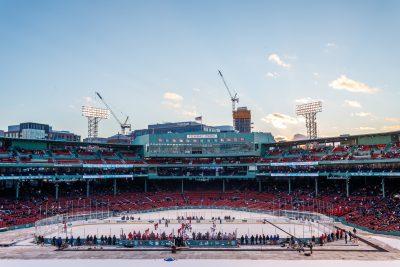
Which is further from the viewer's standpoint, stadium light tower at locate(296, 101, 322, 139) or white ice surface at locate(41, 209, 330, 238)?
stadium light tower at locate(296, 101, 322, 139)

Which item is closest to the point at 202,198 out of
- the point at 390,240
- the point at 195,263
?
the point at 390,240

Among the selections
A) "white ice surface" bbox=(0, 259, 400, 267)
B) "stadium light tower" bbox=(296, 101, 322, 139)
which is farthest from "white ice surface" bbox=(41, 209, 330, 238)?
"stadium light tower" bbox=(296, 101, 322, 139)

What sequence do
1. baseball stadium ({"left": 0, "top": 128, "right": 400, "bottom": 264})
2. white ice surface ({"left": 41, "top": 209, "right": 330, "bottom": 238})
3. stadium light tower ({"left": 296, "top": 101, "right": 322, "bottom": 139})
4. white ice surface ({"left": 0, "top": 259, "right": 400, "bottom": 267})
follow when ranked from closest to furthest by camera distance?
white ice surface ({"left": 0, "top": 259, "right": 400, "bottom": 267}) → baseball stadium ({"left": 0, "top": 128, "right": 400, "bottom": 264}) → white ice surface ({"left": 41, "top": 209, "right": 330, "bottom": 238}) → stadium light tower ({"left": 296, "top": 101, "right": 322, "bottom": 139})

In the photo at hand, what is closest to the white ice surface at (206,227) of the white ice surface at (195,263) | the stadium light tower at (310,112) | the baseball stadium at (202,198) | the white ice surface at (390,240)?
the baseball stadium at (202,198)

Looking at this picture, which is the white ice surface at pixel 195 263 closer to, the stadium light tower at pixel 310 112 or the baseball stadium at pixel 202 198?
the baseball stadium at pixel 202 198

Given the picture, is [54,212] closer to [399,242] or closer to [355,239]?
[355,239]

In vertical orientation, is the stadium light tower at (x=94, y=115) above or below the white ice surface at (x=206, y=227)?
above

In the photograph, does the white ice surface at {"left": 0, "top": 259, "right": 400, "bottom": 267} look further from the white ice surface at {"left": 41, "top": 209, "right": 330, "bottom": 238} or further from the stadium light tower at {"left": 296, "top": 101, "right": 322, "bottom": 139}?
the stadium light tower at {"left": 296, "top": 101, "right": 322, "bottom": 139}

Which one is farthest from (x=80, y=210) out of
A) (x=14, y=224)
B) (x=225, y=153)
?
(x=225, y=153)
